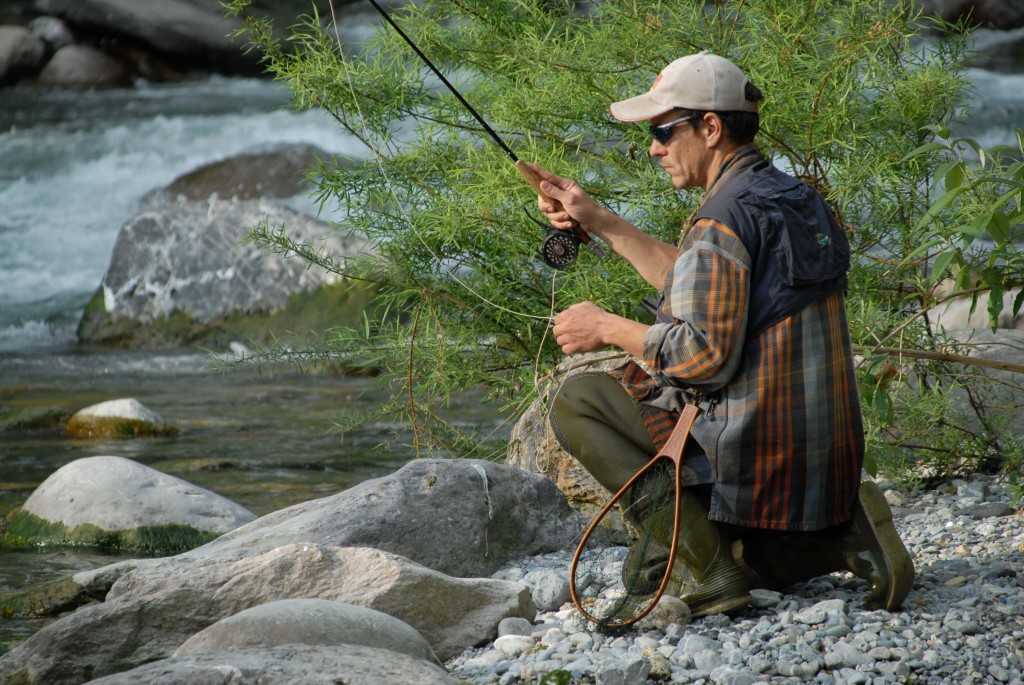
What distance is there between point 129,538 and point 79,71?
14.4 meters

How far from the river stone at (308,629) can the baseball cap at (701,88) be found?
1.41 meters

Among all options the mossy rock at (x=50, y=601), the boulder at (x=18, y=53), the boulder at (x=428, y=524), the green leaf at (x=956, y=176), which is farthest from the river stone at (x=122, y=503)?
the boulder at (x=18, y=53)

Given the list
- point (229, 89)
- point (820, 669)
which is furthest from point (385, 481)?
point (229, 89)

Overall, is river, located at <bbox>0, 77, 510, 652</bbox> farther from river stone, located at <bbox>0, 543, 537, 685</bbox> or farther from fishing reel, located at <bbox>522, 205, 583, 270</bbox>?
fishing reel, located at <bbox>522, 205, 583, 270</bbox>

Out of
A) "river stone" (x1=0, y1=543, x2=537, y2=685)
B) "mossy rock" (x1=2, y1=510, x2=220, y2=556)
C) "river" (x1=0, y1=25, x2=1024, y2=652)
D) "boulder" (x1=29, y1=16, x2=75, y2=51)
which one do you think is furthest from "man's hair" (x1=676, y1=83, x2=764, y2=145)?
"boulder" (x1=29, y1=16, x2=75, y2=51)

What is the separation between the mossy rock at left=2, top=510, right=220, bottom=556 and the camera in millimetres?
5215

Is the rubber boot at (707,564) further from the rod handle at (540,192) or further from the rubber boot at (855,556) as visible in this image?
the rod handle at (540,192)

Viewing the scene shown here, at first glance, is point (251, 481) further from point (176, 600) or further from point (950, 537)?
point (950, 537)

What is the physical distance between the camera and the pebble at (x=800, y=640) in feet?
9.07

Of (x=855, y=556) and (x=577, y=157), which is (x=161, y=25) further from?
(x=855, y=556)

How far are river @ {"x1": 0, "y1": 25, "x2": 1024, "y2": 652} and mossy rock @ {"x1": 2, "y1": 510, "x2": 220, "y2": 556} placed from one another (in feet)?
0.37

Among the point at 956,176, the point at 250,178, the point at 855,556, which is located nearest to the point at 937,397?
the point at 855,556

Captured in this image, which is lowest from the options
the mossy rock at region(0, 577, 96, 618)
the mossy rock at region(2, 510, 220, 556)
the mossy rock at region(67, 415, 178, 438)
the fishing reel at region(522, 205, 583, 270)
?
the mossy rock at region(67, 415, 178, 438)

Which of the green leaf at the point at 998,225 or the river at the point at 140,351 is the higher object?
the green leaf at the point at 998,225
